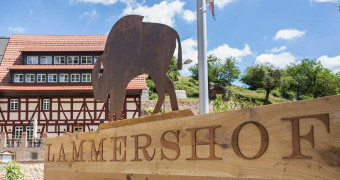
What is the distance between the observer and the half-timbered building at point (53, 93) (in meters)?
27.7

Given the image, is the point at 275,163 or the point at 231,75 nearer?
the point at 275,163

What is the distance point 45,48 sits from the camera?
29594mm

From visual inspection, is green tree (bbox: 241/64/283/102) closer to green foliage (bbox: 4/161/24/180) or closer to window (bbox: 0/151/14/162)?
window (bbox: 0/151/14/162)

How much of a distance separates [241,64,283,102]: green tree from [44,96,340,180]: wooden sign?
49.6 m

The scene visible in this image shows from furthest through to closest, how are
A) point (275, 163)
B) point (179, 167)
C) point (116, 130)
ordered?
point (116, 130), point (179, 167), point (275, 163)

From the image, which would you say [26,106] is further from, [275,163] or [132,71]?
[275,163]

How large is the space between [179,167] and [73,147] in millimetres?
2186

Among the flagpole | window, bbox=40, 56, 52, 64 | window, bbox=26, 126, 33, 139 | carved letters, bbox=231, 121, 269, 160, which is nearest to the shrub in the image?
window, bbox=40, 56, 52, 64

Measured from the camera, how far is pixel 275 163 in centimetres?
221

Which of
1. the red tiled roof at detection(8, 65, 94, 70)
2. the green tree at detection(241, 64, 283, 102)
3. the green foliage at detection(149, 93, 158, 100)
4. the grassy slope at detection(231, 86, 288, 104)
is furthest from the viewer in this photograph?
the green tree at detection(241, 64, 283, 102)

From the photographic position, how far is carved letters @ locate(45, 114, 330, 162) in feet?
6.92

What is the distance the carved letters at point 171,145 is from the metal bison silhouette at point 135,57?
53 cm

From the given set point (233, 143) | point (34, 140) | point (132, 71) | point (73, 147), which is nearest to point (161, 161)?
point (233, 143)

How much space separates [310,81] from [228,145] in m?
57.3
